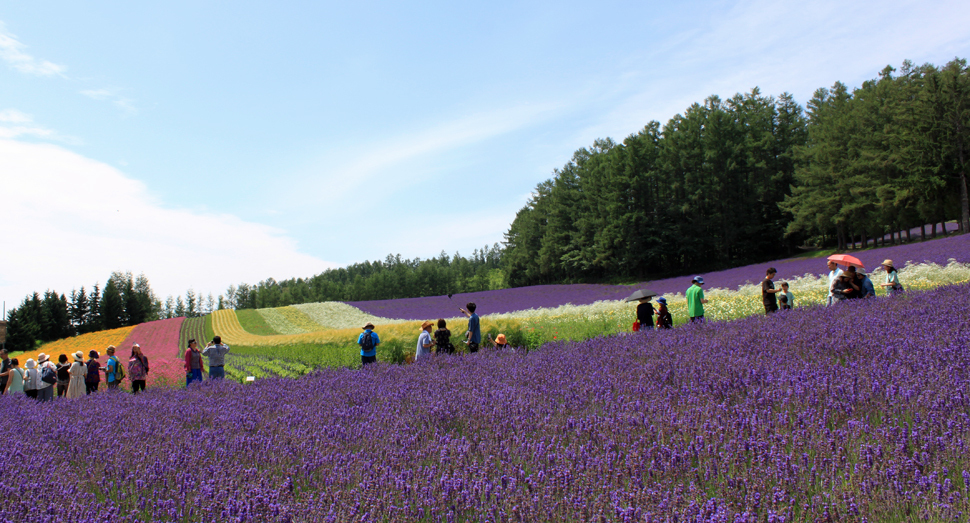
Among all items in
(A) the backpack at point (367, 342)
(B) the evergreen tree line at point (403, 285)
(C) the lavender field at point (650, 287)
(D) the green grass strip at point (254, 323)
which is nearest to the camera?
(A) the backpack at point (367, 342)

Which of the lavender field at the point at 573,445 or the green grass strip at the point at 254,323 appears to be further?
the green grass strip at the point at 254,323

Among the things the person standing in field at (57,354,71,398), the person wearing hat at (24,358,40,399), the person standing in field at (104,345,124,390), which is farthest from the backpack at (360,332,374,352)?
the person standing in field at (57,354,71,398)

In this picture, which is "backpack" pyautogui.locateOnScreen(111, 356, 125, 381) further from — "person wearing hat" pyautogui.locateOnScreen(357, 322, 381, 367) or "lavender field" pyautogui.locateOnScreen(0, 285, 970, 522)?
"lavender field" pyautogui.locateOnScreen(0, 285, 970, 522)

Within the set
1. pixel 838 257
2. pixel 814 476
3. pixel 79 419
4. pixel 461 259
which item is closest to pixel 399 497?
pixel 814 476

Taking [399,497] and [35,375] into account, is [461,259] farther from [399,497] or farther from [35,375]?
[399,497]

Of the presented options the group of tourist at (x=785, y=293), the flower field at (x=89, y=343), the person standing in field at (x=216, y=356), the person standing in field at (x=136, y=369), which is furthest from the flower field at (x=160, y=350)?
the group of tourist at (x=785, y=293)

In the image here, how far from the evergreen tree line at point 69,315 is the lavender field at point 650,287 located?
34.9 m

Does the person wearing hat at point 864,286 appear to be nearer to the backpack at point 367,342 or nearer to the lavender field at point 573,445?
the lavender field at point 573,445

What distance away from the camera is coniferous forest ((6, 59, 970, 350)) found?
33188 mm

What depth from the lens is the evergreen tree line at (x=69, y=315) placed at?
50.6 meters

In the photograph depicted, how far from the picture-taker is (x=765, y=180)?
145 feet

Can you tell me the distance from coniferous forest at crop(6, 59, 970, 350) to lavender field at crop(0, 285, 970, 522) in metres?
36.7

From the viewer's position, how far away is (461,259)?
112000mm

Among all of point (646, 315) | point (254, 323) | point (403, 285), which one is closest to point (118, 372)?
point (646, 315)
